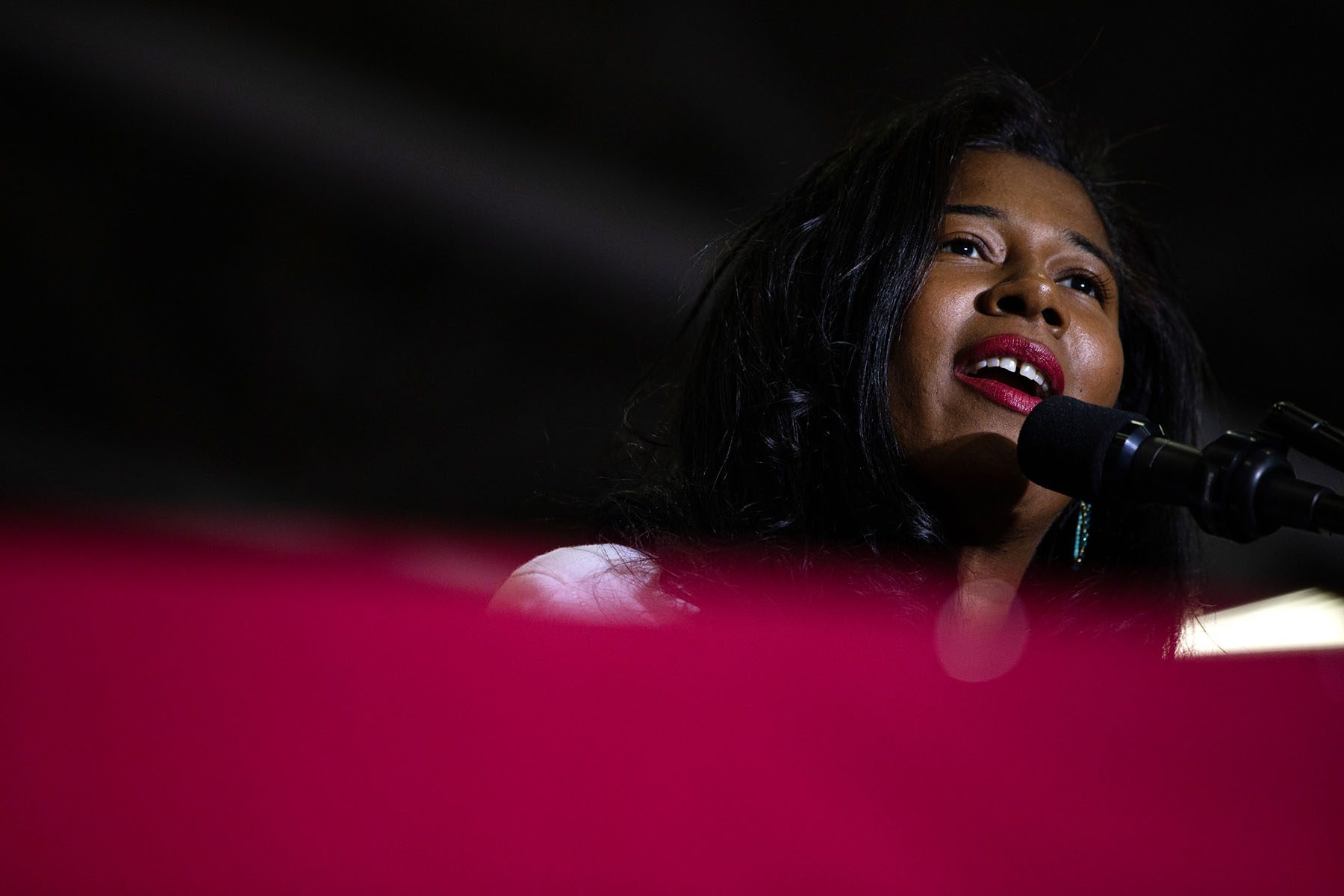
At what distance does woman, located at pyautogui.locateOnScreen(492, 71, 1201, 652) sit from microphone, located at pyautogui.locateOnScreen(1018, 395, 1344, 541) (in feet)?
1.12

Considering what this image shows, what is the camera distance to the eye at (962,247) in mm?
1400

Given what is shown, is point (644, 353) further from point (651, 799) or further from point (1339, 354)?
point (651, 799)

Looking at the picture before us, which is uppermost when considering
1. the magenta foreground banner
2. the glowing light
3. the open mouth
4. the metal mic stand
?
the glowing light

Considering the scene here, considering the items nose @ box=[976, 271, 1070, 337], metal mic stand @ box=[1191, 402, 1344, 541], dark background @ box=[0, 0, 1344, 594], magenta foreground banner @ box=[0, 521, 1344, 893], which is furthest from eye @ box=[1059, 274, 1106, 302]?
magenta foreground banner @ box=[0, 521, 1344, 893]

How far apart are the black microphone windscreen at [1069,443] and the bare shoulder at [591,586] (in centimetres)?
46

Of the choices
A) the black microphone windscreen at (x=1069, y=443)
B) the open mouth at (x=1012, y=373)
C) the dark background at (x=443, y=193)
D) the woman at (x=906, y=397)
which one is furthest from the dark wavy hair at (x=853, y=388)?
the dark background at (x=443, y=193)

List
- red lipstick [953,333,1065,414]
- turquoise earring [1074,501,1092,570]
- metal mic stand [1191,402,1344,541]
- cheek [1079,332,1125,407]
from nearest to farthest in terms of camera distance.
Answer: metal mic stand [1191,402,1344,541] → red lipstick [953,333,1065,414] → cheek [1079,332,1125,407] → turquoise earring [1074,501,1092,570]

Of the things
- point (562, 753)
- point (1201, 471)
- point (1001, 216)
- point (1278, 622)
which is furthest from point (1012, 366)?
point (1278, 622)

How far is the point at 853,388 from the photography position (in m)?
1.35

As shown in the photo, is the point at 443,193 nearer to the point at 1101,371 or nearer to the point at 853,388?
the point at 853,388

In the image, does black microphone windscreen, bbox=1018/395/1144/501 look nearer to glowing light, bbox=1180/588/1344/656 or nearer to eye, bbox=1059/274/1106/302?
eye, bbox=1059/274/1106/302

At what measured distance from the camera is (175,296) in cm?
233

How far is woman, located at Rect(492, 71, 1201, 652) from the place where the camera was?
129 centimetres

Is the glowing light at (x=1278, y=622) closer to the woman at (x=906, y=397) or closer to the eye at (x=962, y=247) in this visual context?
the woman at (x=906, y=397)
